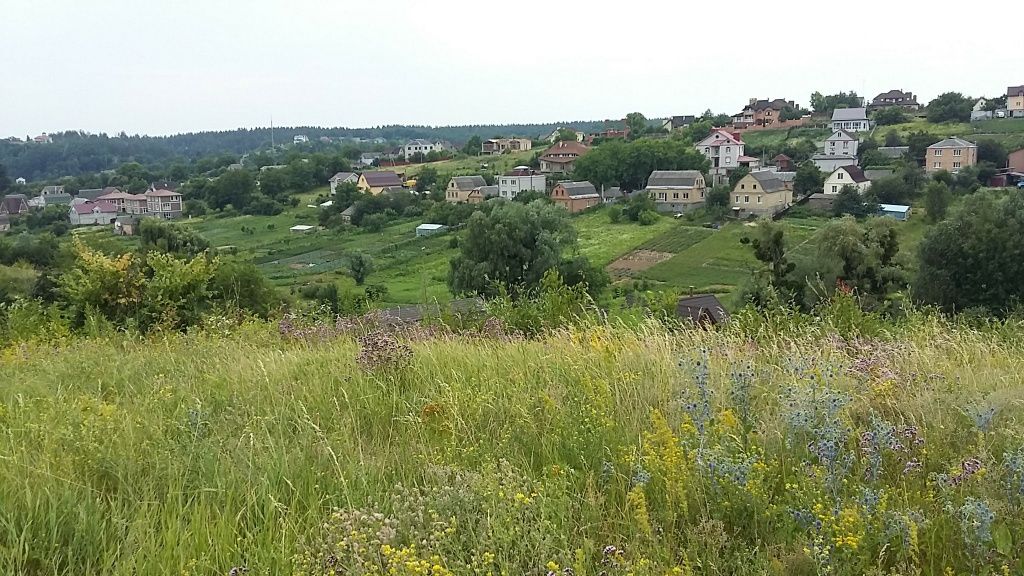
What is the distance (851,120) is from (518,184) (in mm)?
40051

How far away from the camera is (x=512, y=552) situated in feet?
7.01

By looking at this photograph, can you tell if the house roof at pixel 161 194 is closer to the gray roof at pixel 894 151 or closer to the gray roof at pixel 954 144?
the gray roof at pixel 894 151

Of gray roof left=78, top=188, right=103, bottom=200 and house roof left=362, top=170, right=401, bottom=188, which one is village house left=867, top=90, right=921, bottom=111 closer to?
house roof left=362, top=170, right=401, bottom=188

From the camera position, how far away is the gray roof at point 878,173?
5914 cm

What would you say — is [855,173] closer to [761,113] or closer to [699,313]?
[761,113]

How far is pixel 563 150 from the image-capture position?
86.2 m

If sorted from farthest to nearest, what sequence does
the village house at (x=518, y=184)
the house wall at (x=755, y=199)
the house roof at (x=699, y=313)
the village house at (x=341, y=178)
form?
1. the village house at (x=341, y=178)
2. the village house at (x=518, y=184)
3. the house wall at (x=755, y=199)
4. the house roof at (x=699, y=313)

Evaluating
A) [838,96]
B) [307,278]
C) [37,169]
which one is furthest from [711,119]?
[37,169]

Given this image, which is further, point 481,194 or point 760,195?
point 481,194

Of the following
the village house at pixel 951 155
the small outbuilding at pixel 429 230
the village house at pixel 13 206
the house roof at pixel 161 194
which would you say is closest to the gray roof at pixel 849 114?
the village house at pixel 951 155

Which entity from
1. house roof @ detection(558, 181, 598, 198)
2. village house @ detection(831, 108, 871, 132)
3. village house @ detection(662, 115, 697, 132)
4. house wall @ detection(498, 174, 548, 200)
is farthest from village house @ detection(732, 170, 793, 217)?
village house @ detection(662, 115, 697, 132)

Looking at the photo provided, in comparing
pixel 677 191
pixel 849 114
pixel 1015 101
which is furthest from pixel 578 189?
pixel 1015 101

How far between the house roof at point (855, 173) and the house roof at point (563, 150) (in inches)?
1254

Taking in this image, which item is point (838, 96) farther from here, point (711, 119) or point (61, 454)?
point (61, 454)
